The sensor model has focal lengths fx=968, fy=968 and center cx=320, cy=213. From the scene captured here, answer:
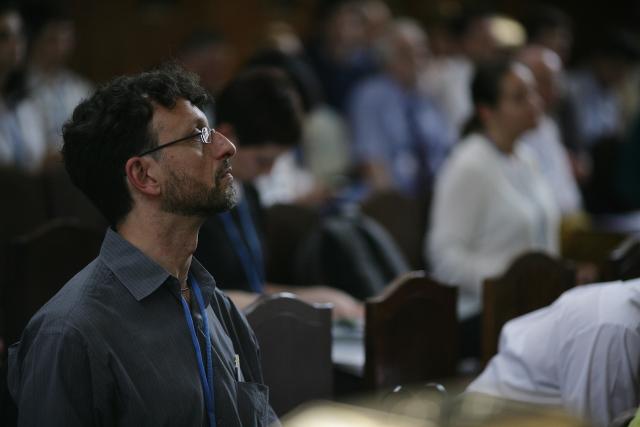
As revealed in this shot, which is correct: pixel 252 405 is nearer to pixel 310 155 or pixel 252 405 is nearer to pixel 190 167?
pixel 190 167

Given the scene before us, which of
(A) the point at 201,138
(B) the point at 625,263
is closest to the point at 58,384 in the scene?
(A) the point at 201,138

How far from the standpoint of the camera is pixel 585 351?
6.37 ft

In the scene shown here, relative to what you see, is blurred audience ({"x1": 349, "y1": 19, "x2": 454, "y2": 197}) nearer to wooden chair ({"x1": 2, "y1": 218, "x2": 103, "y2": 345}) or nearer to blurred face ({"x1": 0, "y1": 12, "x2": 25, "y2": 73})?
blurred face ({"x1": 0, "y1": 12, "x2": 25, "y2": 73})

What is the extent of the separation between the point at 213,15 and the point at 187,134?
4.91m

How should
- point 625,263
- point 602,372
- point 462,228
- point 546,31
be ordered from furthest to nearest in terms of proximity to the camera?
1. point 546,31
2. point 462,228
3. point 625,263
4. point 602,372

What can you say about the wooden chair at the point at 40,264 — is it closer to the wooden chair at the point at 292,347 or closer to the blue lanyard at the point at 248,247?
the blue lanyard at the point at 248,247

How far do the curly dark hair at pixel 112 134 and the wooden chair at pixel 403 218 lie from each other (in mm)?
2510

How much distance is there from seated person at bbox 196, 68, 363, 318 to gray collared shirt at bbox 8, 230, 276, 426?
2.94 feet

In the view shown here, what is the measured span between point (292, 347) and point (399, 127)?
10.6 feet

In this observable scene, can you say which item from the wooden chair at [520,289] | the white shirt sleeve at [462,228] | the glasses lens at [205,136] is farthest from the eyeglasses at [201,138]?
the white shirt sleeve at [462,228]

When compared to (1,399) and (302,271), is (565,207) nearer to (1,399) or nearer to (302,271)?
(302,271)

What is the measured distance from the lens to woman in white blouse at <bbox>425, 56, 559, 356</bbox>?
11.0 ft

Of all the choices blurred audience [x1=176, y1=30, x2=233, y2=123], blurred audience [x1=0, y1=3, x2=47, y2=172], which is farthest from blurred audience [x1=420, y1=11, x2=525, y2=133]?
blurred audience [x1=0, y1=3, x2=47, y2=172]

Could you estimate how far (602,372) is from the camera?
1.93 metres
